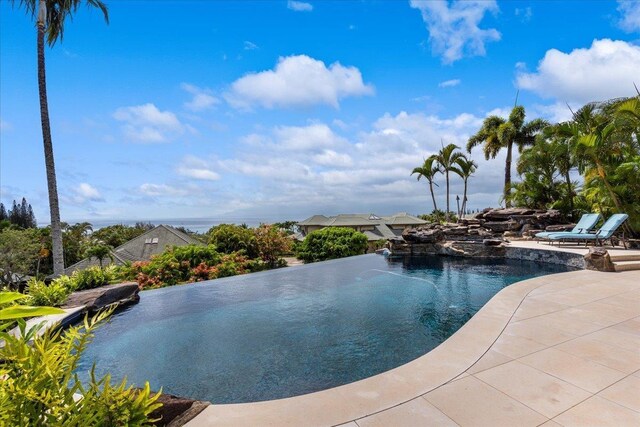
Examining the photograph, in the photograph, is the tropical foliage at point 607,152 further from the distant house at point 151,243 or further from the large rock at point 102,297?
the distant house at point 151,243

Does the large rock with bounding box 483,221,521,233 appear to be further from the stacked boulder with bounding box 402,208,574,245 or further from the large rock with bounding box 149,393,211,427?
the large rock with bounding box 149,393,211,427

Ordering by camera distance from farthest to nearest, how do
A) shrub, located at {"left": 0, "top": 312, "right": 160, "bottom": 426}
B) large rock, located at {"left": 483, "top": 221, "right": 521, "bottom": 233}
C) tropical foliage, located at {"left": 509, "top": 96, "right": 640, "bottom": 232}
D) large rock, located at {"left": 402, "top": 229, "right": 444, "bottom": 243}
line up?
1. large rock, located at {"left": 483, "top": 221, "right": 521, "bottom": 233}
2. large rock, located at {"left": 402, "top": 229, "right": 444, "bottom": 243}
3. tropical foliage, located at {"left": 509, "top": 96, "right": 640, "bottom": 232}
4. shrub, located at {"left": 0, "top": 312, "right": 160, "bottom": 426}

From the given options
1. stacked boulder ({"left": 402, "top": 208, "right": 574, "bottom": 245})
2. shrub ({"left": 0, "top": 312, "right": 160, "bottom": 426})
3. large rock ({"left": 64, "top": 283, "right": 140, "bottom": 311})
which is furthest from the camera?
stacked boulder ({"left": 402, "top": 208, "right": 574, "bottom": 245})

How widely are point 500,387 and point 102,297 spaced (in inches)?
360

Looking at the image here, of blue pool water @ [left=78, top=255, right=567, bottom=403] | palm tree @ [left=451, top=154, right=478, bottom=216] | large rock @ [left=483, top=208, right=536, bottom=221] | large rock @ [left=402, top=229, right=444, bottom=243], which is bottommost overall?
blue pool water @ [left=78, top=255, right=567, bottom=403]

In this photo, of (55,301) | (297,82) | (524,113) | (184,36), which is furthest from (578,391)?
(524,113)

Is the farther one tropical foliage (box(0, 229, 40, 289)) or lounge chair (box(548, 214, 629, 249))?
tropical foliage (box(0, 229, 40, 289))

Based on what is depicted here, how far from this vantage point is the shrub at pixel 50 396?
171cm

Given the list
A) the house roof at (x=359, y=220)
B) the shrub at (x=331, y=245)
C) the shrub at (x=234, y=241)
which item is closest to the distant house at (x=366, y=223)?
the house roof at (x=359, y=220)

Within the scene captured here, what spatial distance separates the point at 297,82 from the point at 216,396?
10295 mm

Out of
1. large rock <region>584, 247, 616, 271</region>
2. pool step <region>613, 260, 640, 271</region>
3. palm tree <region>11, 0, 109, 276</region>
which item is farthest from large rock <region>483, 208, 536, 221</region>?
palm tree <region>11, 0, 109, 276</region>

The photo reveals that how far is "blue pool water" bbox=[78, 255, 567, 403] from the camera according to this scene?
13.8 ft

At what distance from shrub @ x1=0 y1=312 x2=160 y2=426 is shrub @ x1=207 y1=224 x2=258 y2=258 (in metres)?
16.3

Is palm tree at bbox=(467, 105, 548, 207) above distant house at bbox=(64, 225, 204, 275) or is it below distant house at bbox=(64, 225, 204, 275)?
above
